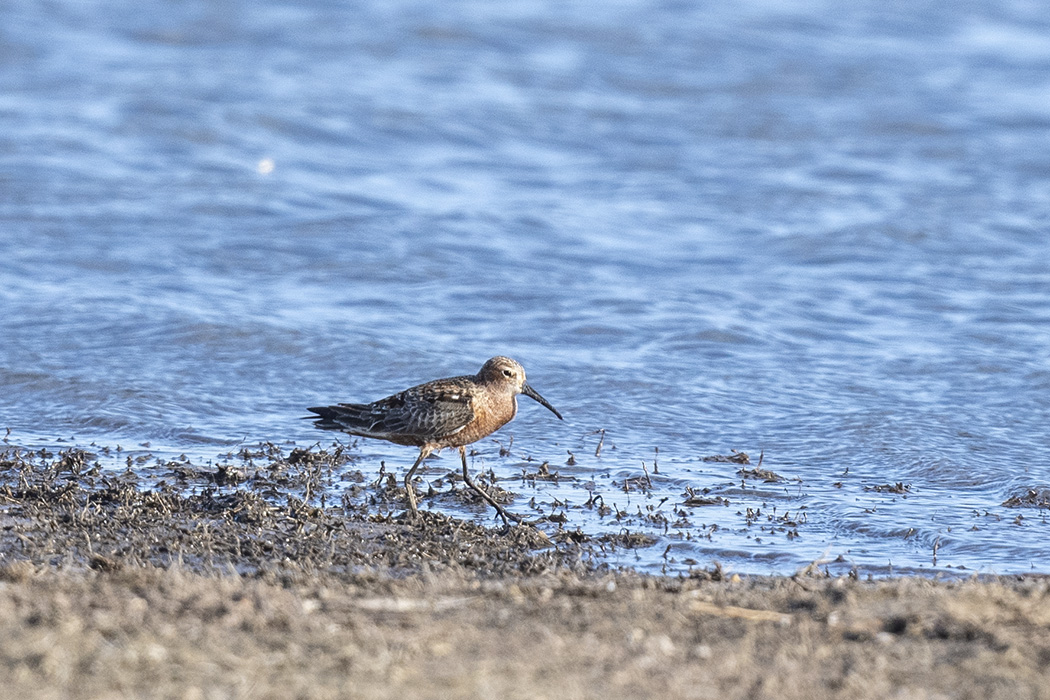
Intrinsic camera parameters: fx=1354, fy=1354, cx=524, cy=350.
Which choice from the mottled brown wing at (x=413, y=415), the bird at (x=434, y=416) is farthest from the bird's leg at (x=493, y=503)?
the mottled brown wing at (x=413, y=415)

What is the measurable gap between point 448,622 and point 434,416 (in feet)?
9.37

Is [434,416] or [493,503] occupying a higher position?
[434,416]

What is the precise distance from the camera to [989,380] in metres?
10.6

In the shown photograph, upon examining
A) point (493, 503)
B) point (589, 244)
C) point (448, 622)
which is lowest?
point (493, 503)

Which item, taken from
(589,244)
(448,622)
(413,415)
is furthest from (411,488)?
(589,244)

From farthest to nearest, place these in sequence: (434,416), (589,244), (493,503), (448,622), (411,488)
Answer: (589,244)
(434,416)
(411,488)
(493,503)
(448,622)

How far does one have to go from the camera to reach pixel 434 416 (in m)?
7.84

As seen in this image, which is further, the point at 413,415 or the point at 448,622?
the point at 413,415

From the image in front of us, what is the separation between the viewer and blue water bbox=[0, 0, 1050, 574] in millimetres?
8883

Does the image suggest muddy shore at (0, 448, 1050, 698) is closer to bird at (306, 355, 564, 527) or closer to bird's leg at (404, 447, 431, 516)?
bird's leg at (404, 447, 431, 516)

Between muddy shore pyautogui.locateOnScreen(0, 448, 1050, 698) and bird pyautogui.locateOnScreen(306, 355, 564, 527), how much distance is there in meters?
0.88

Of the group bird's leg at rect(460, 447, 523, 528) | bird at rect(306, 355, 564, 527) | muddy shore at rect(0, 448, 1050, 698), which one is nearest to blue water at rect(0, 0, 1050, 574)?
bird's leg at rect(460, 447, 523, 528)

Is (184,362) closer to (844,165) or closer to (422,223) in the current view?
(422,223)

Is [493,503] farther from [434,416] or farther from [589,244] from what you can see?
[589,244]
